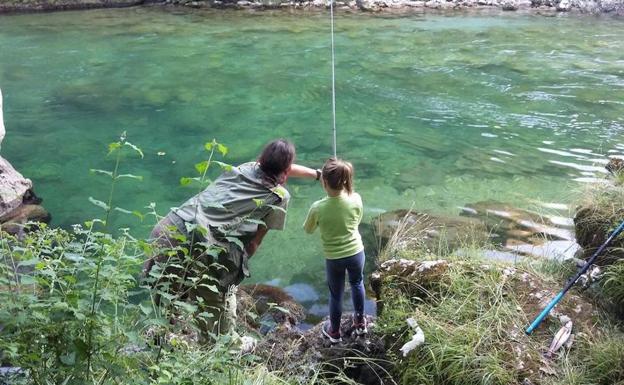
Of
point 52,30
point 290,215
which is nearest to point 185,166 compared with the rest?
point 290,215

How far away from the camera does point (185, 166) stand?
293 inches

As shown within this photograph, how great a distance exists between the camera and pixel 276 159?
3.28 metres

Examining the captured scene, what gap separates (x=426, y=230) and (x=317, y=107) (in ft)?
17.0

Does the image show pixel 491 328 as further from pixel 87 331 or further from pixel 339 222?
pixel 87 331

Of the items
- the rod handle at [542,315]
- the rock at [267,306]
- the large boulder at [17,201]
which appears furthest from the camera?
the large boulder at [17,201]

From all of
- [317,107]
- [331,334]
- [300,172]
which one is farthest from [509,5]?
[331,334]

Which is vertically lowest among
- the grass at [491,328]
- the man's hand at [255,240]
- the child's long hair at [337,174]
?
the grass at [491,328]

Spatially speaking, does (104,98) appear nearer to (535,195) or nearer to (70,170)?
(70,170)

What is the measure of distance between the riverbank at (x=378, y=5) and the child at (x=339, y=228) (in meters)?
16.4

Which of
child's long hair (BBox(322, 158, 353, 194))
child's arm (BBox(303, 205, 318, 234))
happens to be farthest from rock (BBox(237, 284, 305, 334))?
child's long hair (BBox(322, 158, 353, 194))

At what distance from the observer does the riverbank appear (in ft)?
60.8

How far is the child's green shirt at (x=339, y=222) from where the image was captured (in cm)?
342

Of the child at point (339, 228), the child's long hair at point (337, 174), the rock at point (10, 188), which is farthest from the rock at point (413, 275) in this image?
the rock at point (10, 188)

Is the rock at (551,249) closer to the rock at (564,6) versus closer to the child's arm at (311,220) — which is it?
the child's arm at (311,220)
